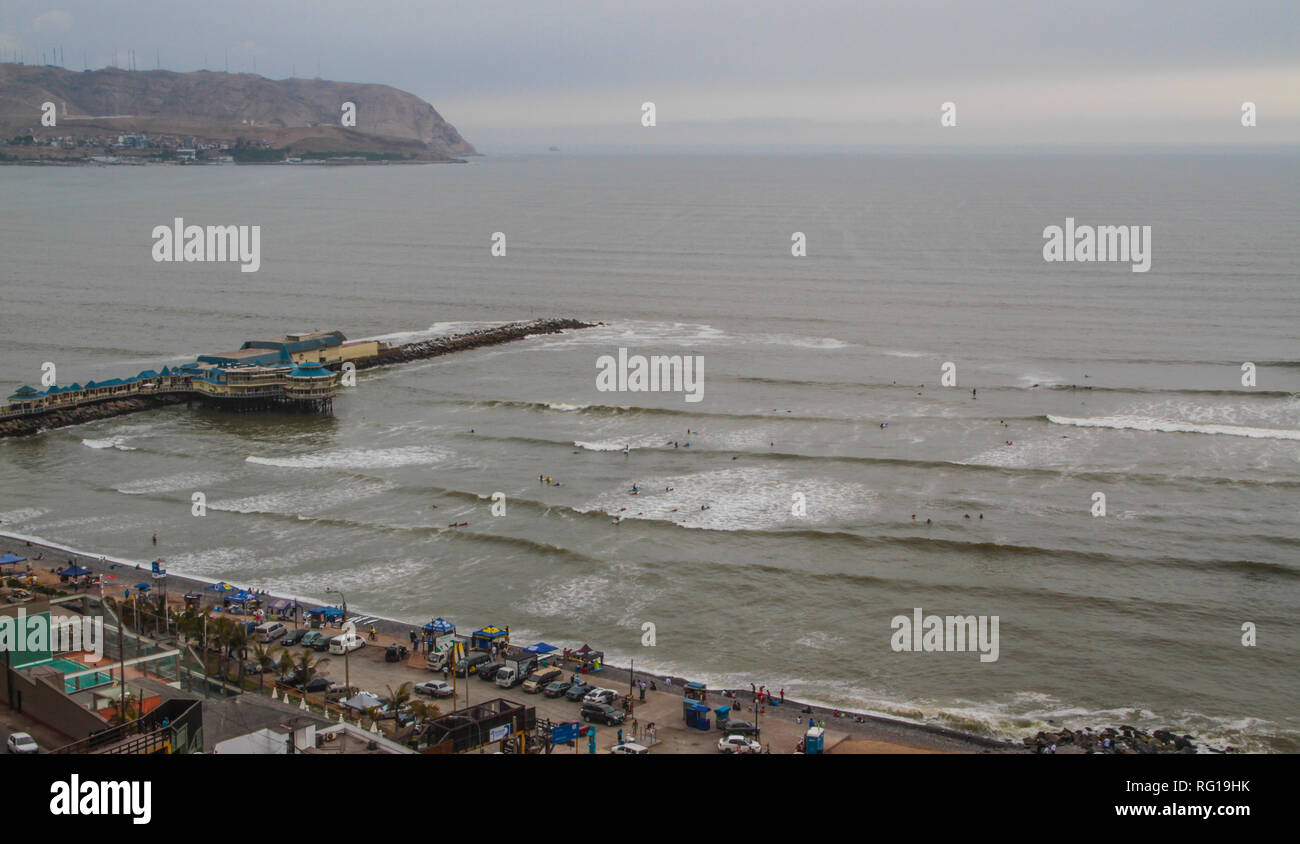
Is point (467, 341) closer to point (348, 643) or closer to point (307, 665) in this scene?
point (348, 643)

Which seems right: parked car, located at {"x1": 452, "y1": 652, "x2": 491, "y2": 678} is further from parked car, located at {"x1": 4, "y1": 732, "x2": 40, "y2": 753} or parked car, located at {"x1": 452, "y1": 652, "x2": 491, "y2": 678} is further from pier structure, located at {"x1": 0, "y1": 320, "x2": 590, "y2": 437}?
pier structure, located at {"x1": 0, "y1": 320, "x2": 590, "y2": 437}

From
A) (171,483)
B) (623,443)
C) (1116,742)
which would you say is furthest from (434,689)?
(623,443)

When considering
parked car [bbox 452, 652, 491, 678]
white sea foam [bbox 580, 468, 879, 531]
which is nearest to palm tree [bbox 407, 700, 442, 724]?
parked car [bbox 452, 652, 491, 678]

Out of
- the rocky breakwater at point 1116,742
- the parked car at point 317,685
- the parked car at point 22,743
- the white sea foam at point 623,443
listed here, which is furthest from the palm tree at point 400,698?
the white sea foam at point 623,443

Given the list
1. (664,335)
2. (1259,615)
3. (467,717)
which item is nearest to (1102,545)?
(1259,615)

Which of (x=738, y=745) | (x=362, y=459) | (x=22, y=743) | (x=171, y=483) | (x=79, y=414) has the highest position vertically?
(x=79, y=414)

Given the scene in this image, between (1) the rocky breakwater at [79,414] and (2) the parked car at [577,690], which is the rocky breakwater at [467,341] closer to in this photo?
(1) the rocky breakwater at [79,414]

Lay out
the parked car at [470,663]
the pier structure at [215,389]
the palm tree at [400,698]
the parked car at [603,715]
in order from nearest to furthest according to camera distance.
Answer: the palm tree at [400,698] < the parked car at [603,715] < the parked car at [470,663] < the pier structure at [215,389]
